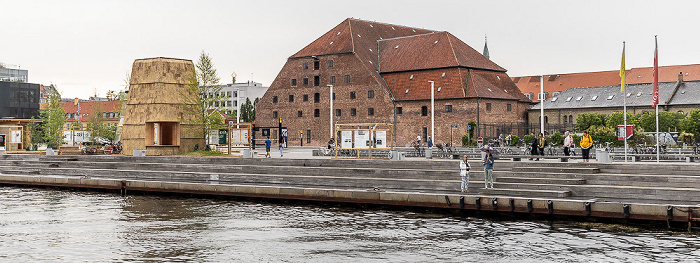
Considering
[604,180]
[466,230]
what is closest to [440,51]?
[604,180]

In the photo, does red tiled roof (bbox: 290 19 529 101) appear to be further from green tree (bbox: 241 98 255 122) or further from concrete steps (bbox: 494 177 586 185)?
concrete steps (bbox: 494 177 586 185)

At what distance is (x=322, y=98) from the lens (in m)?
85.1

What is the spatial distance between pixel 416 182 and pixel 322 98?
5556 centimetres

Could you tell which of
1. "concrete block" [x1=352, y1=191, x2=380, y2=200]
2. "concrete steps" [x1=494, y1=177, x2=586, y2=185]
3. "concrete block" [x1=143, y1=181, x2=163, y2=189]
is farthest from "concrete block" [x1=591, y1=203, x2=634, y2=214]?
"concrete block" [x1=143, y1=181, x2=163, y2=189]

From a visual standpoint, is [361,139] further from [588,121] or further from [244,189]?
[588,121]

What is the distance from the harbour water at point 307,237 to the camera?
1870 cm

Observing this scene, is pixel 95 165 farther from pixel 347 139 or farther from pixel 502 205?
pixel 502 205

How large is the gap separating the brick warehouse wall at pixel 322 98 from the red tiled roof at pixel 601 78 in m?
43.7

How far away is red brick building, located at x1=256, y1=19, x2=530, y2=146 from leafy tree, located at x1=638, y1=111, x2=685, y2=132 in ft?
43.6

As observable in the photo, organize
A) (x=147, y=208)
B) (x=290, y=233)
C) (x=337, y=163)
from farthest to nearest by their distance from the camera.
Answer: (x=337, y=163) → (x=147, y=208) → (x=290, y=233)

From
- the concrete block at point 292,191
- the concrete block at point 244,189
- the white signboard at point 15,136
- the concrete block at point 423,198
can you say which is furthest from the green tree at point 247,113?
the concrete block at point 423,198

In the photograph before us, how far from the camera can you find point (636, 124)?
249ft

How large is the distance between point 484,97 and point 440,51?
890 cm

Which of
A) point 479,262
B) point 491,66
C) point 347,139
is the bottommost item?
point 479,262
